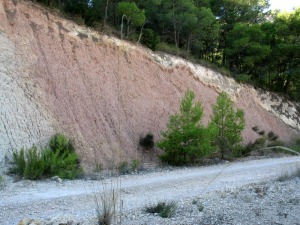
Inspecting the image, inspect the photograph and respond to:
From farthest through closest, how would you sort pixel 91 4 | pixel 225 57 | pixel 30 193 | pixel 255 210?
pixel 225 57 → pixel 91 4 → pixel 30 193 → pixel 255 210

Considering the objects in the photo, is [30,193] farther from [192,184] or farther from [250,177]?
[250,177]

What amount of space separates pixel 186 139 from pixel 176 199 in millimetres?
9260

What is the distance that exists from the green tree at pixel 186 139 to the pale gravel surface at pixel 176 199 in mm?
4374

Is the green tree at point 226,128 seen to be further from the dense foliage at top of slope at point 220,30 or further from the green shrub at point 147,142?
the dense foliage at top of slope at point 220,30

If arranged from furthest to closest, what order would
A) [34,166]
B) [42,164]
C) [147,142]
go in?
[147,142]
[42,164]
[34,166]

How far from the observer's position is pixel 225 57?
Result: 125 feet

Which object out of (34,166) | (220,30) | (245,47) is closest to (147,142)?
(34,166)

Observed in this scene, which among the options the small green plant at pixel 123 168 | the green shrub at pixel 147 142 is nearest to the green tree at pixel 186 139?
the green shrub at pixel 147 142

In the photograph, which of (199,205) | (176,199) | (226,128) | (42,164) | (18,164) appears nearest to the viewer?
(199,205)

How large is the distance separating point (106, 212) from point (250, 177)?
9.55 m

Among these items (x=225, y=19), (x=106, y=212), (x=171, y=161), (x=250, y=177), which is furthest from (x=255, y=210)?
(x=225, y=19)

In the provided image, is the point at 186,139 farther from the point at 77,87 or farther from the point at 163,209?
the point at 163,209

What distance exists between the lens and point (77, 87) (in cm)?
2070

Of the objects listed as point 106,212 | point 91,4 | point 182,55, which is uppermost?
point 91,4
